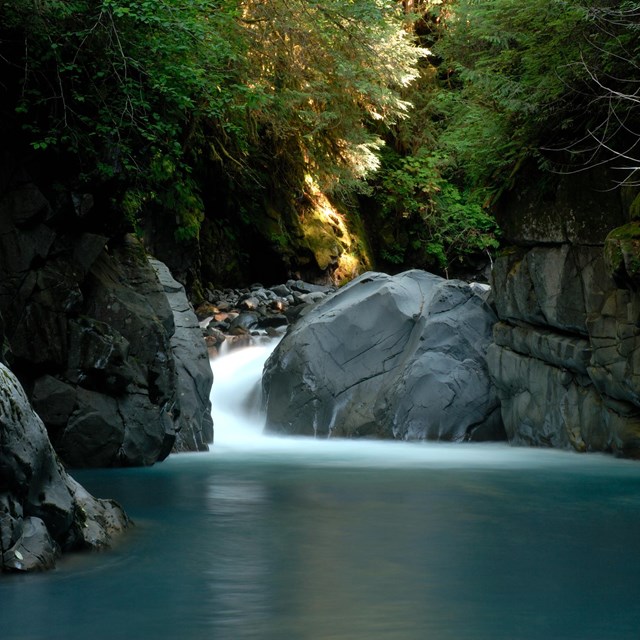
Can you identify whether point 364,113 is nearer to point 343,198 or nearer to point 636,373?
point 343,198

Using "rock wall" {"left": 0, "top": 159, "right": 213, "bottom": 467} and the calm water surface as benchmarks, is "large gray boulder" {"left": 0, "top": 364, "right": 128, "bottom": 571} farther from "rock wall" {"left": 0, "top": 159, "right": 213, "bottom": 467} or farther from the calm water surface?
"rock wall" {"left": 0, "top": 159, "right": 213, "bottom": 467}

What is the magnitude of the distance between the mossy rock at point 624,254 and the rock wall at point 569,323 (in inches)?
0.9

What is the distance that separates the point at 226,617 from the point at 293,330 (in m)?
10.9

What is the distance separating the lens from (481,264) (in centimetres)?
2789

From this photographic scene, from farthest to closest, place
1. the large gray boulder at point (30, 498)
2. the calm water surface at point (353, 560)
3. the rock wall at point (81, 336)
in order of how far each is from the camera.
Result: the rock wall at point (81, 336), the large gray boulder at point (30, 498), the calm water surface at point (353, 560)

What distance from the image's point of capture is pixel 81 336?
406 inches

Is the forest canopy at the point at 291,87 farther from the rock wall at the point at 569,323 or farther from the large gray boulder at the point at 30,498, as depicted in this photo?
the large gray boulder at the point at 30,498

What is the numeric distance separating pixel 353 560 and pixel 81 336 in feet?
17.1

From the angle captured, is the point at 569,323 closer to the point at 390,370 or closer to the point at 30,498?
the point at 390,370

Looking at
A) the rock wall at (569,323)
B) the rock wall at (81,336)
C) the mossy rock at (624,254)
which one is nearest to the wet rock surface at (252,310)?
the rock wall at (569,323)

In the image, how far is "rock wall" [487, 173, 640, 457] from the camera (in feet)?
38.0

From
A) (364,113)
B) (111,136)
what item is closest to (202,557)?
(111,136)

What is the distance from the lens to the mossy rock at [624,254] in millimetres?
10922

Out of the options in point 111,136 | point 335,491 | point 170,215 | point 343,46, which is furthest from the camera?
point 170,215
